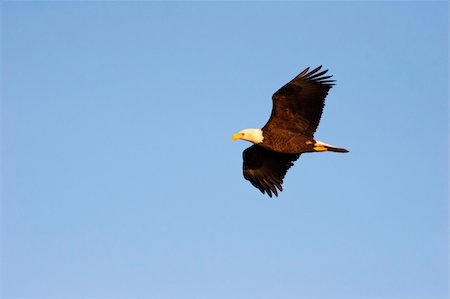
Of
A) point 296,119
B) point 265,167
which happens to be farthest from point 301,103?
point 265,167

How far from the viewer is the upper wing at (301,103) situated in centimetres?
1778

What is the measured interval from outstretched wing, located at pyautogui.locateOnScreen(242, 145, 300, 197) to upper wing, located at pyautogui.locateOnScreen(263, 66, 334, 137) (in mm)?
1138

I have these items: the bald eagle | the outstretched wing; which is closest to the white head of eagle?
the bald eagle

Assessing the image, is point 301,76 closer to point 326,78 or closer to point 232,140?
point 326,78

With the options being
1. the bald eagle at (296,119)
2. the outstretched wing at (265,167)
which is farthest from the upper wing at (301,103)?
the outstretched wing at (265,167)

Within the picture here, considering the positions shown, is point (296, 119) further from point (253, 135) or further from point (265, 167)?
point (265, 167)

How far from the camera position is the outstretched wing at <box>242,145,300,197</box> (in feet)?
62.9

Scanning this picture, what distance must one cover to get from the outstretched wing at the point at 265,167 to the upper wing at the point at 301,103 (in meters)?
1.14

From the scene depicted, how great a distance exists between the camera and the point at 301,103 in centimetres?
1792

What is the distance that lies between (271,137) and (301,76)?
1365 mm

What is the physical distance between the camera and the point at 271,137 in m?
18.1

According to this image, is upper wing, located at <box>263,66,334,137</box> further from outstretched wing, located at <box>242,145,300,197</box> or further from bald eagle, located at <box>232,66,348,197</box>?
outstretched wing, located at <box>242,145,300,197</box>

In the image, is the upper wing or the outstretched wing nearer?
the upper wing

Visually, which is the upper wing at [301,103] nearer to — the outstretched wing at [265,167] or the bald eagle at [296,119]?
the bald eagle at [296,119]
